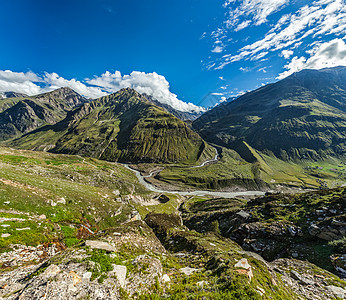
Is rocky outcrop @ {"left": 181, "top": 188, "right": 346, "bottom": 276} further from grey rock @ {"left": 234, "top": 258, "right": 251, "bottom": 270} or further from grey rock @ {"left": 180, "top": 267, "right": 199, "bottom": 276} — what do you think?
grey rock @ {"left": 180, "top": 267, "right": 199, "bottom": 276}

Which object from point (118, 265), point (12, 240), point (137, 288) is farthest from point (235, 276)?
point (12, 240)

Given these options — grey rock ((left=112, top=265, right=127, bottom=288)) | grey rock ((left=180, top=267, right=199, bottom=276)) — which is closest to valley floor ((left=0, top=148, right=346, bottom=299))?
grey rock ((left=112, top=265, right=127, bottom=288))

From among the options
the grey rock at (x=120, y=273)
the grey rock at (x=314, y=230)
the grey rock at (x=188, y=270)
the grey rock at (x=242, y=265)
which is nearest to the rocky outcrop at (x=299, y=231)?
the grey rock at (x=314, y=230)

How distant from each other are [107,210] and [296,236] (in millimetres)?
32768

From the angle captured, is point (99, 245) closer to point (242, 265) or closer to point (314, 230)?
point (242, 265)

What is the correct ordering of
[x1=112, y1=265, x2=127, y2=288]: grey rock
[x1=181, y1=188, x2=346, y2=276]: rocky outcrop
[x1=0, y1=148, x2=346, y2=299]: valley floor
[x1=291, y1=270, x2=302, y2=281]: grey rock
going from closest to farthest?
[x1=0, y1=148, x2=346, y2=299]: valley floor, [x1=112, y1=265, x2=127, y2=288]: grey rock, [x1=291, y1=270, x2=302, y2=281]: grey rock, [x1=181, y1=188, x2=346, y2=276]: rocky outcrop

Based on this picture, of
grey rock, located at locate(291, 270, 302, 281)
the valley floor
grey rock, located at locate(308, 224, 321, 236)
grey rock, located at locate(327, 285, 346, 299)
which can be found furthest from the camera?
grey rock, located at locate(308, 224, 321, 236)

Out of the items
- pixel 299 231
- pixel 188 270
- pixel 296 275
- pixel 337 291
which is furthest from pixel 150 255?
pixel 299 231

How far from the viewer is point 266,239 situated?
78.8 feet

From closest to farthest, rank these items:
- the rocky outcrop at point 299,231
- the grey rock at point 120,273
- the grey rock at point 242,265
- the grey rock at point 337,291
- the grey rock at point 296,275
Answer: the grey rock at point 120,273 → the grey rock at point 242,265 → the grey rock at point 337,291 → the grey rock at point 296,275 → the rocky outcrop at point 299,231

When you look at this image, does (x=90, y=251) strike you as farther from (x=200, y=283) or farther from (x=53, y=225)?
(x=53, y=225)

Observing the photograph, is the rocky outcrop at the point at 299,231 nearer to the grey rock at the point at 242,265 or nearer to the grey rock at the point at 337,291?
the grey rock at the point at 337,291

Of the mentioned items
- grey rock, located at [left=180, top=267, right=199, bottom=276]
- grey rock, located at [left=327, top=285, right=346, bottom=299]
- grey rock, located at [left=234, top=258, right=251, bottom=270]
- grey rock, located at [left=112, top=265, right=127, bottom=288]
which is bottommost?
grey rock, located at [left=327, top=285, right=346, bottom=299]

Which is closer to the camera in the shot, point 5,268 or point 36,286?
point 36,286
